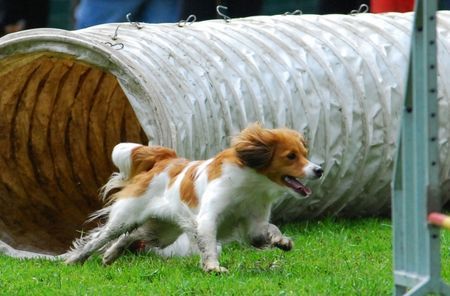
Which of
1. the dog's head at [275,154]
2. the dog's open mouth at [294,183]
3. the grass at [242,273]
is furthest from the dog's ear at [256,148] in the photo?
the grass at [242,273]

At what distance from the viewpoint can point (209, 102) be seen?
791 centimetres

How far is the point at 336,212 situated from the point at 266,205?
2.02 meters

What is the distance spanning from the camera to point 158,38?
27.6 feet

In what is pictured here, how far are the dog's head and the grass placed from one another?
0.45m

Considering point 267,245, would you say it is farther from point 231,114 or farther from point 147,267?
point 231,114

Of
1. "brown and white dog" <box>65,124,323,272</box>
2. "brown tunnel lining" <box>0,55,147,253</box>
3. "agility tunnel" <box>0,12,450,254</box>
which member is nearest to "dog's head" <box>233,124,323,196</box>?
"brown and white dog" <box>65,124,323,272</box>

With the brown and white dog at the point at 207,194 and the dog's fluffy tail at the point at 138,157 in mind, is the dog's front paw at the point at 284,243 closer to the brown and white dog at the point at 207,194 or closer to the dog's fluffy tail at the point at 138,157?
the brown and white dog at the point at 207,194

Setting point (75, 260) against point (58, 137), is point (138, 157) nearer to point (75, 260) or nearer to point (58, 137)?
point (75, 260)

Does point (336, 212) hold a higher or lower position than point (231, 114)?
lower

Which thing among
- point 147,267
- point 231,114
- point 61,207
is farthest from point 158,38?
point 147,267

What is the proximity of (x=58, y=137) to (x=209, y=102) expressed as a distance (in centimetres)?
157

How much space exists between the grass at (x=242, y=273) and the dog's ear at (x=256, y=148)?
1.73 feet

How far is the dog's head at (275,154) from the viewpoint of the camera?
669cm

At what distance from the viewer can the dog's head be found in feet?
21.9
